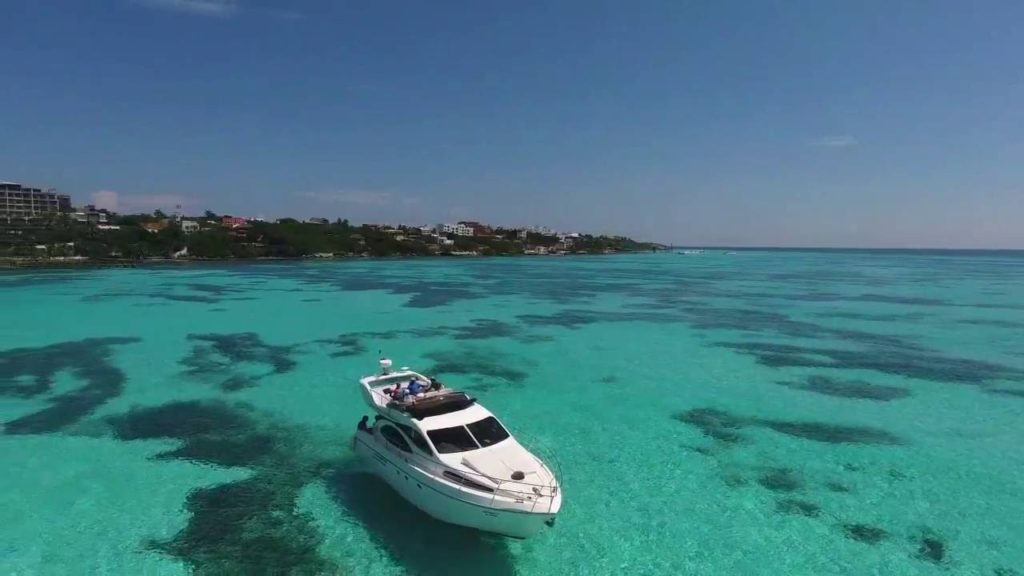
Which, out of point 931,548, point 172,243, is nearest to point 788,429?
point 931,548

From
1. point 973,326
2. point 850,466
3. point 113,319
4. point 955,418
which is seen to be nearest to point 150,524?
point 850,466

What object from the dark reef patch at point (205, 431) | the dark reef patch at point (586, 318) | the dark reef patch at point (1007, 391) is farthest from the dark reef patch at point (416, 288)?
the dark reef patch at point (1007, 391)

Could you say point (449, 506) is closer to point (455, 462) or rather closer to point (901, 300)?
point (455, 462)

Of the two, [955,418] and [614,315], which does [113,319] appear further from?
[955,418]

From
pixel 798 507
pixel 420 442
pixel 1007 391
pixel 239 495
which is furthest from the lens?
pixel 1007 391

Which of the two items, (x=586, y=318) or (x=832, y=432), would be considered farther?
(x=586, y=318)

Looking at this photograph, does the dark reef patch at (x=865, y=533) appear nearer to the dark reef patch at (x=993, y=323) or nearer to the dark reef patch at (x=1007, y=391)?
the dark reef patch at (x=1007, y=391)
